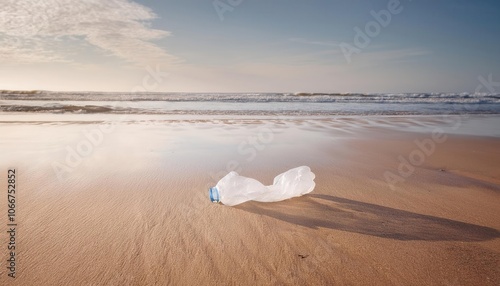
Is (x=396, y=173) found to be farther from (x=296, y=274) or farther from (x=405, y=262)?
(x=296, y=274)

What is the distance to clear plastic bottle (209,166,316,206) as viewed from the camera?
112 inches

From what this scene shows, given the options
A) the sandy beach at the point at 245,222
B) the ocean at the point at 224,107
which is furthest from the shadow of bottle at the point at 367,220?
the ocean at the point at 224,107

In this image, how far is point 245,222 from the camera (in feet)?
8.06

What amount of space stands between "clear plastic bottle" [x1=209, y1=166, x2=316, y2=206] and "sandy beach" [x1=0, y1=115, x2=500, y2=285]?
0.34ft

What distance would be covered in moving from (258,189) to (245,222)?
25.8 inches

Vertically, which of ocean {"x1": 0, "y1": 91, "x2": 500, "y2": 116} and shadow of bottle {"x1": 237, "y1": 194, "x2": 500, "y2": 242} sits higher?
ocean {"x1": 0, "y1": 91, "x2": 500, "y2": 116}

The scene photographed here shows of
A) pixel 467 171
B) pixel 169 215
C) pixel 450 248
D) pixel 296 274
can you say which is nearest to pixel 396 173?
pixel 467 171

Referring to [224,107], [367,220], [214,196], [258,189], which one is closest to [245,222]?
[214,196]

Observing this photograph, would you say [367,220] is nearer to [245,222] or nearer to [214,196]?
[245,222]

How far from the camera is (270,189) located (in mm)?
3059

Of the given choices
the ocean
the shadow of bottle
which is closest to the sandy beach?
→ the shadow of bottle

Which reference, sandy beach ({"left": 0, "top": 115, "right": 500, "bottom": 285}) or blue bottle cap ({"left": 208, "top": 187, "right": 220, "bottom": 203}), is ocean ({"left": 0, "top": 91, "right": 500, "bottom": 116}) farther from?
blue bottle cap ({"left": 208, "top": 187, "right": 220, "bottom": 203})

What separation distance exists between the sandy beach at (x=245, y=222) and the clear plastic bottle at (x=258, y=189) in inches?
4.1

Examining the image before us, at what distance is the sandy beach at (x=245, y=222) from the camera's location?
180 cm
